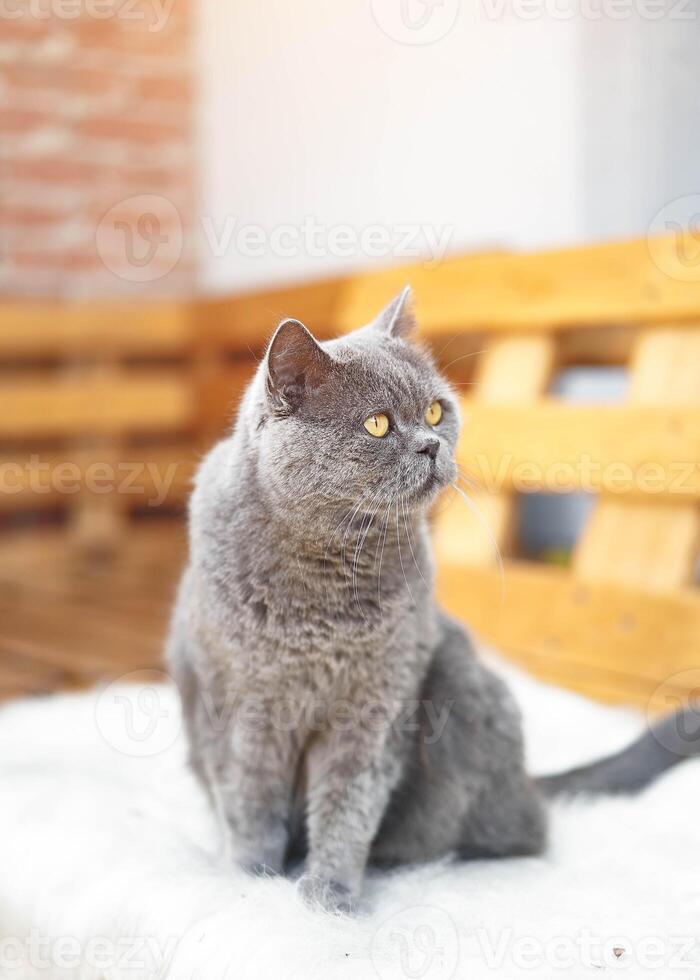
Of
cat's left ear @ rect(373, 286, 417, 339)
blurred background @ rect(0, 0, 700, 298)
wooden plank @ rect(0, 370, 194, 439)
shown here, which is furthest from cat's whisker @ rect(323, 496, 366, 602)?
wooden plank @ rect(0, 370, 194, 439)

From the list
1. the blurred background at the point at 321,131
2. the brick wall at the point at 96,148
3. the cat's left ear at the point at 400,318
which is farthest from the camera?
the brick wall at the point at 96,148

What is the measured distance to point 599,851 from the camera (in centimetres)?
114

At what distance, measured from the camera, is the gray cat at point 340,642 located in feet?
3.06

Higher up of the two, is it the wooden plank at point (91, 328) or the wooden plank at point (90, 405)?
the wooden plank at point (91, 328)

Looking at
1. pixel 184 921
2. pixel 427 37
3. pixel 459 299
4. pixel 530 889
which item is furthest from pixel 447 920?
pixel 427 37

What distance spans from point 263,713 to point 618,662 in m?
0.84

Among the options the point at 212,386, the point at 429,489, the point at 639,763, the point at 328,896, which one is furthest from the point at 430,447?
the point at 212,386

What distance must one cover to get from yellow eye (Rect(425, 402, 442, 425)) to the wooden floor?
1.20 feet

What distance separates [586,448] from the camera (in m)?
1.73

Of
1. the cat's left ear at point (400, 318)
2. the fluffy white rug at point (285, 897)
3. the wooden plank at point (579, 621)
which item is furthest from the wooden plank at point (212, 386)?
the cat's left ear at point (400, 318)

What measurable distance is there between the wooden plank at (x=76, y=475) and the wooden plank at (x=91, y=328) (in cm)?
31

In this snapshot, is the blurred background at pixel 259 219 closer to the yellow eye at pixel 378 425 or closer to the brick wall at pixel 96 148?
the brick wall at pixel 96 148

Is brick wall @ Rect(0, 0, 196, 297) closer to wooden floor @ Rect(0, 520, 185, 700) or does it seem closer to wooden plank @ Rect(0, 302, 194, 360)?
wooden plank @ Rect(0, 302, 194, 360)

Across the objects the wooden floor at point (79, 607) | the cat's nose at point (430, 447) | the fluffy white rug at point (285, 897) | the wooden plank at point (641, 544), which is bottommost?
the wooden floor at point (79, 607)
